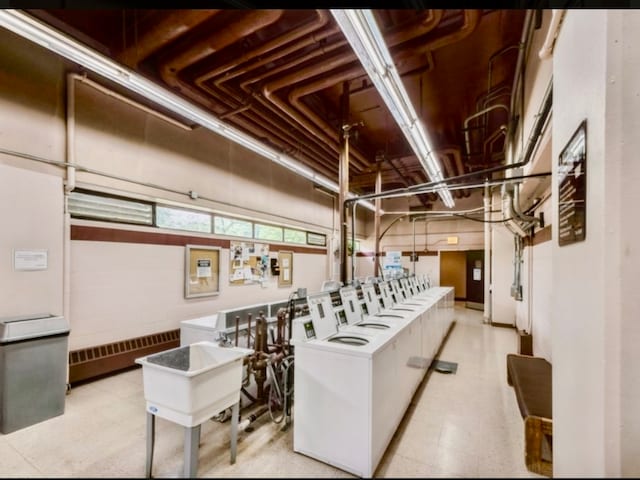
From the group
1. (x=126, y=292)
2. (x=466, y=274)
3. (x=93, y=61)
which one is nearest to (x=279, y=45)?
(x=93, y=61)

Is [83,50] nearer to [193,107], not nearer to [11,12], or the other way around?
[11,12]

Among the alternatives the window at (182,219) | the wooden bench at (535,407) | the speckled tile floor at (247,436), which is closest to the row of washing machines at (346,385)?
the speckled tile floor at (247,436)

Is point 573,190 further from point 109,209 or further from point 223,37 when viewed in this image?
point 109,209

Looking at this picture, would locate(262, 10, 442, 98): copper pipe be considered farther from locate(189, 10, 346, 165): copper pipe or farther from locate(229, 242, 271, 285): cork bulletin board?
locate(229, 242, 271, 285): cork bulletin board

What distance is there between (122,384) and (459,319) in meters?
7.32

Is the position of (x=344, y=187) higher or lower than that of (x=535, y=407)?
higher

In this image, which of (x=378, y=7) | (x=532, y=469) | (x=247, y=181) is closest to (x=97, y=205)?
(x=247, y=181)

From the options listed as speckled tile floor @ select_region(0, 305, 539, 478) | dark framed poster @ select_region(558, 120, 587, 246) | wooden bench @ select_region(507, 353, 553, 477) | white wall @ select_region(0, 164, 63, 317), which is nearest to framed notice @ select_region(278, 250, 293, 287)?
speckled tile floor @ select_region(0, 305, 539, 478)

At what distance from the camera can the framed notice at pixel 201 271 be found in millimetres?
4688

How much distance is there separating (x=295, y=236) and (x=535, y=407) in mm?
5879

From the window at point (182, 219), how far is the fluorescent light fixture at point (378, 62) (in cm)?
348

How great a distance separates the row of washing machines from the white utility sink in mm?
473

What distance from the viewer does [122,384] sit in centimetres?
349

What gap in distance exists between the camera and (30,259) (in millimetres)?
2945
